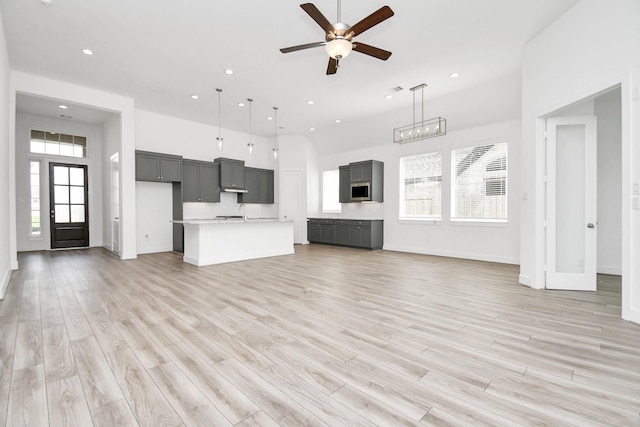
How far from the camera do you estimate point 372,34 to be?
388 centimetres

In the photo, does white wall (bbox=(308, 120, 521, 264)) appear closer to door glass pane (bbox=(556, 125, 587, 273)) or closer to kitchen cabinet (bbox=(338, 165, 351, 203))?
kitchen cabinet (bbox=(338, 165, 351, 203))

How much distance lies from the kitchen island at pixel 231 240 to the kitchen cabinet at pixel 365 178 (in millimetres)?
2373

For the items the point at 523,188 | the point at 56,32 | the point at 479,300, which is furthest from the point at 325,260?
the point at 56,32

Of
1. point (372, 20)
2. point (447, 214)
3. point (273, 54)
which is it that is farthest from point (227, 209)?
point (372, 20)

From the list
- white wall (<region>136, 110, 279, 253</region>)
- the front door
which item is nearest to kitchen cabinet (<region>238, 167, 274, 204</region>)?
white wall (<region>136, 110, 279, 253</region>)

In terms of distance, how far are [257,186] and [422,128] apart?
5.16 meters

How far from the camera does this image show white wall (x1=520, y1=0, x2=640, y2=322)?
9.25 feet

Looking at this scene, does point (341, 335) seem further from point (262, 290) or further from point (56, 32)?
point (56, 32)

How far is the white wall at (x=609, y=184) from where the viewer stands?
4871mm

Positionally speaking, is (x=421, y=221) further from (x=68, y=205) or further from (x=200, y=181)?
(x=68, y=205)

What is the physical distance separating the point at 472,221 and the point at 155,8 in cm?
680

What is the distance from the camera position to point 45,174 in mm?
7426

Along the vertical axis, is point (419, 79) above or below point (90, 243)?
above

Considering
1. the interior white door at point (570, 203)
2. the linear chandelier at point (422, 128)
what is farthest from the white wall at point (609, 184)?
the linear chandelier at point (422, 128)
